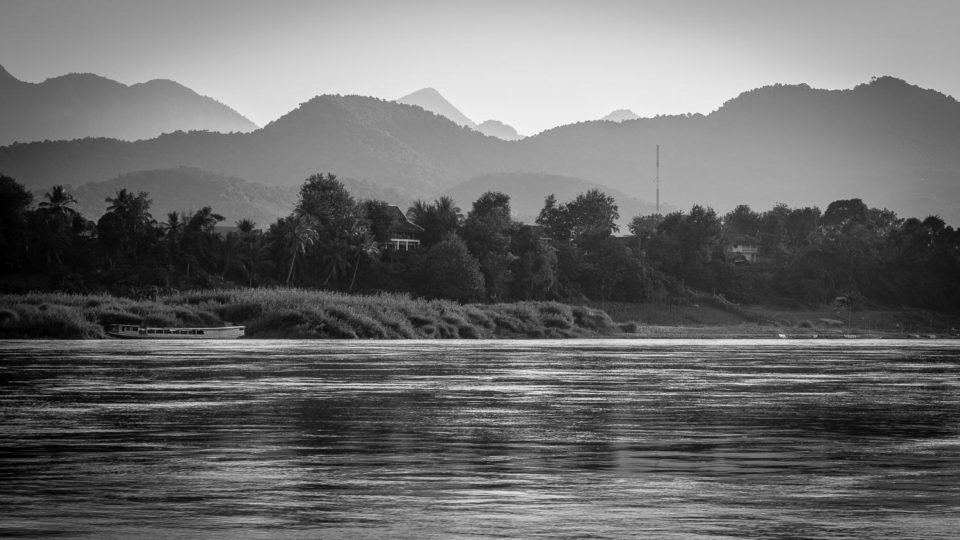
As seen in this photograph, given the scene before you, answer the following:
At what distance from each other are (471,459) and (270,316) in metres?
88.0

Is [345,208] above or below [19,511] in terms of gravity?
above

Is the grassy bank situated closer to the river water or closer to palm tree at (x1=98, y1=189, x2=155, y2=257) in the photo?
palm tree at (x1=98, y1=189, x2=155, y2=257)

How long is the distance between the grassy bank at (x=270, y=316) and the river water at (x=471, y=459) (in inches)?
2141

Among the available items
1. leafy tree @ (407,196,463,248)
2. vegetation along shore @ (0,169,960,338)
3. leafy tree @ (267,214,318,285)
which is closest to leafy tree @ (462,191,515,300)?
vegetation along shore @ (0,169,960,338)

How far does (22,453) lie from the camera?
21609mm

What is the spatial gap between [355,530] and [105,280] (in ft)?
413

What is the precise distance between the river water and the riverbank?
55.2 metres

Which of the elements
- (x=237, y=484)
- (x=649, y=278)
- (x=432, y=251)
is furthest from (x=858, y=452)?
(x=649, y=278)

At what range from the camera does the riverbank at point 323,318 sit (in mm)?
97562

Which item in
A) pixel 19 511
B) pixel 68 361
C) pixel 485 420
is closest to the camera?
pixel 19 511

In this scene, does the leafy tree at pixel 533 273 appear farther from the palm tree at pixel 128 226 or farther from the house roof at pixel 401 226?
the palm tree at pixel 128 226

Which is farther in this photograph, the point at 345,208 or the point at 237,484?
the point at 345,208

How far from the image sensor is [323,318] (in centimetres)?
10656

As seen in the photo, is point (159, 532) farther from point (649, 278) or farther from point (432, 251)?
point (649, 278)
